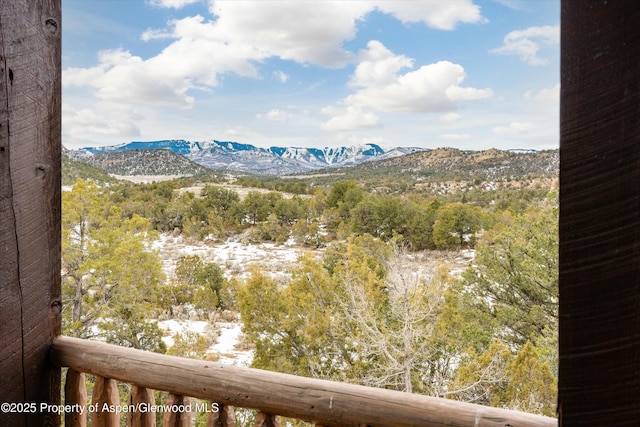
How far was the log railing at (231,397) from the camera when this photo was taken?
30.7 inches

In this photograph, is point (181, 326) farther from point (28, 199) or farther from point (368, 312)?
point (28, 199)

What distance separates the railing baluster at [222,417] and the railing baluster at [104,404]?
34 cm

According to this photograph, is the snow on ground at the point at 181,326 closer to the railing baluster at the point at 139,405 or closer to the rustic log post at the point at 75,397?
the rustic log post at the point at 75,397

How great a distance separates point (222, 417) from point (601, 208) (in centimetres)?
85

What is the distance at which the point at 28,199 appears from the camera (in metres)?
1.02

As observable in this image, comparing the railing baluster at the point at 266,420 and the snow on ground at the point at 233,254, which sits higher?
the railing baluster at the point at 266,420

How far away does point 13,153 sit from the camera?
38.9 inches

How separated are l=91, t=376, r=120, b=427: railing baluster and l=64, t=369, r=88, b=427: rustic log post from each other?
0.07 m

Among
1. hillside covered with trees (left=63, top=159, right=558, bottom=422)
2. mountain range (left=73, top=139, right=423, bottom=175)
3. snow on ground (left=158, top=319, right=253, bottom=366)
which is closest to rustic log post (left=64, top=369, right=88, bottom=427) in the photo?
hillside covered with trees (left=63, top=159, right=558, bottom=422)

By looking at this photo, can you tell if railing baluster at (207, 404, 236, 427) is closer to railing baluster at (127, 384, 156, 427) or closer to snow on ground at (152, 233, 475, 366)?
railing baluster at (127, 384, 156, 427)

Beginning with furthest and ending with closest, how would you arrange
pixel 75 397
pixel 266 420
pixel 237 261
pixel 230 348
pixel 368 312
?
pixel 237 261, pixel 230 348, pixel 368 312, pixel 75 397, pixel 266 420

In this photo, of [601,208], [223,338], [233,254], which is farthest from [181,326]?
[601,208]

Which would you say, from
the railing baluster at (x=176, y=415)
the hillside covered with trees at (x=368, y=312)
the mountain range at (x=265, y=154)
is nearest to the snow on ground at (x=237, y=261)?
the hillside covered with trees at (x=368, y=312)

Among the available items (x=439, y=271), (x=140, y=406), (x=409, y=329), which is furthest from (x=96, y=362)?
(x=439, y=271)
